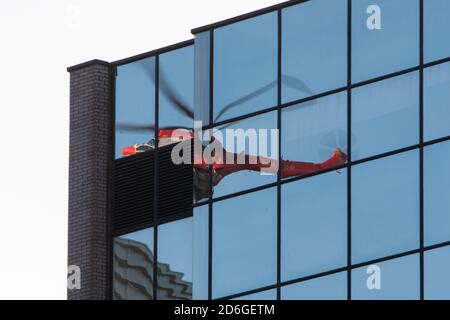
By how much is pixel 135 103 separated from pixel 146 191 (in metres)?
2.03

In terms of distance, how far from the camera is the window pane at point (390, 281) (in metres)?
29.6

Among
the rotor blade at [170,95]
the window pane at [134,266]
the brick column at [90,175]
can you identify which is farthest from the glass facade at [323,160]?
the brick column at [90,175]

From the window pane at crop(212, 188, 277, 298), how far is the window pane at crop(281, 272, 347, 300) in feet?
1.45

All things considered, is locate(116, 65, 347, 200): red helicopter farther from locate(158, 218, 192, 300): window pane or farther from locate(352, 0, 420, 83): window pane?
locate(352, 0, 420, 83): window pane

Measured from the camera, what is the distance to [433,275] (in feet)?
96.5

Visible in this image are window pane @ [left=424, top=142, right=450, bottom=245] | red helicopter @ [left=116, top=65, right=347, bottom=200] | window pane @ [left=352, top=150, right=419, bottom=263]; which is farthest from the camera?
red helicopter @ [left=116, top=65, right=347, bottom=200]

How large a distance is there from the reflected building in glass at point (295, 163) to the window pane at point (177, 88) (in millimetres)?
30

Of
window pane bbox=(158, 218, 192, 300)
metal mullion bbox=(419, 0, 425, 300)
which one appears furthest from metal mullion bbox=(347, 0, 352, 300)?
window pane bbox=(158, 218, 192, 300)

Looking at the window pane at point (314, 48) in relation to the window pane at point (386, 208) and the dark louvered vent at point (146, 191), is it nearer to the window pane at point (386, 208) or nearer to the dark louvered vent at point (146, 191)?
the window pane at point (386, 208)

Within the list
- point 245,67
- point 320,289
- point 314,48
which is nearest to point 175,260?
point 320,289

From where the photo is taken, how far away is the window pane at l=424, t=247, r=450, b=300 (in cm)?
2922

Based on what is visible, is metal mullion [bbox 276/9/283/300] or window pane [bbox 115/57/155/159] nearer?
metal mullion [bbox 276/9/283/300]
